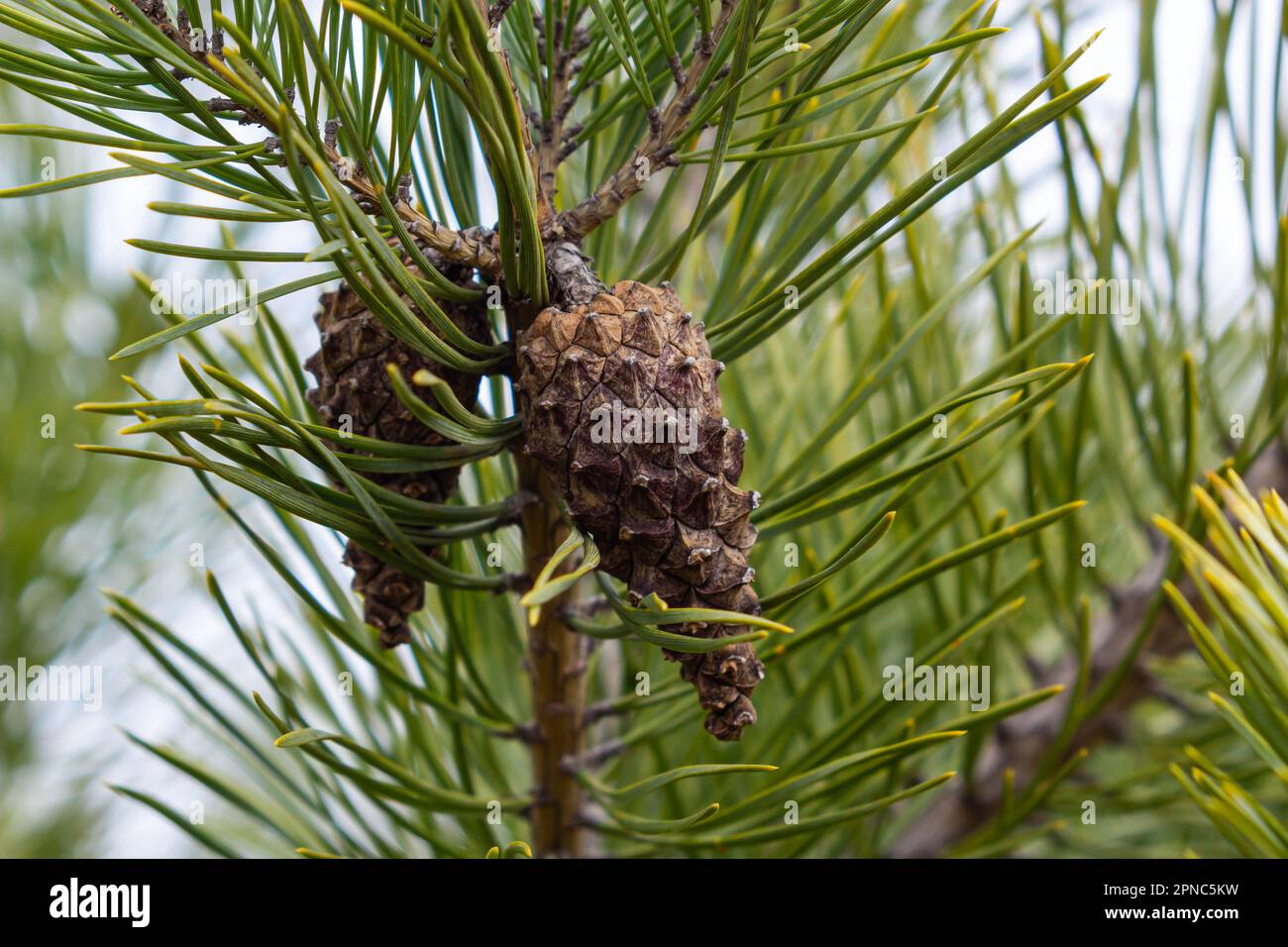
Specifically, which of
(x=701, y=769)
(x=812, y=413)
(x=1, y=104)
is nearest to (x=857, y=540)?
(x=701, y=769)

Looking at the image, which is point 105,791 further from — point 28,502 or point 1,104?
point 1,104

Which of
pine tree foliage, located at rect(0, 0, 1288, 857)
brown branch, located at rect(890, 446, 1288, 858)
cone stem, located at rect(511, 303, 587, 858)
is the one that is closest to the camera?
pine tree foliage, located at rect(0, 0, 1288, 857)

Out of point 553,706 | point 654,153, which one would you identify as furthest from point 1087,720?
point 654,153

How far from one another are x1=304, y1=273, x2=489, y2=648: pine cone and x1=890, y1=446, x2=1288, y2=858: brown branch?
1.13 ft

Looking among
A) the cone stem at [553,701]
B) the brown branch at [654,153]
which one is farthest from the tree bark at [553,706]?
the brown branch at [654,153]

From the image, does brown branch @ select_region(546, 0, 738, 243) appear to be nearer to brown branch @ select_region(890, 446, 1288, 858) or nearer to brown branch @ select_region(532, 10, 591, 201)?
brown branch @ select_region(532, 10, 591, 201)

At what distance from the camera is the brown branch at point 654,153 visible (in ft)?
1.06

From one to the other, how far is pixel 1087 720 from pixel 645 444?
1.25 feet

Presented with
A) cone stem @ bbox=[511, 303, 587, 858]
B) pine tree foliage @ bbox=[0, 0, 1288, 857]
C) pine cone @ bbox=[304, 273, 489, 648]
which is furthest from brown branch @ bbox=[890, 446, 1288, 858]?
pine cone @ bbox=[304, 273, 489, 648]

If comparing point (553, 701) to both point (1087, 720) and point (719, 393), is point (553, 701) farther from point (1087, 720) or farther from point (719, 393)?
point (1087, 720)

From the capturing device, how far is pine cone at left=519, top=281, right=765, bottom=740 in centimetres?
30

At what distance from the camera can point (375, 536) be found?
0.34 meters

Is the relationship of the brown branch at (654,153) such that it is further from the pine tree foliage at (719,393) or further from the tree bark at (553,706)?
the tree bark at (553,706)

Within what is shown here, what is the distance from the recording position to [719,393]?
0.41 m
